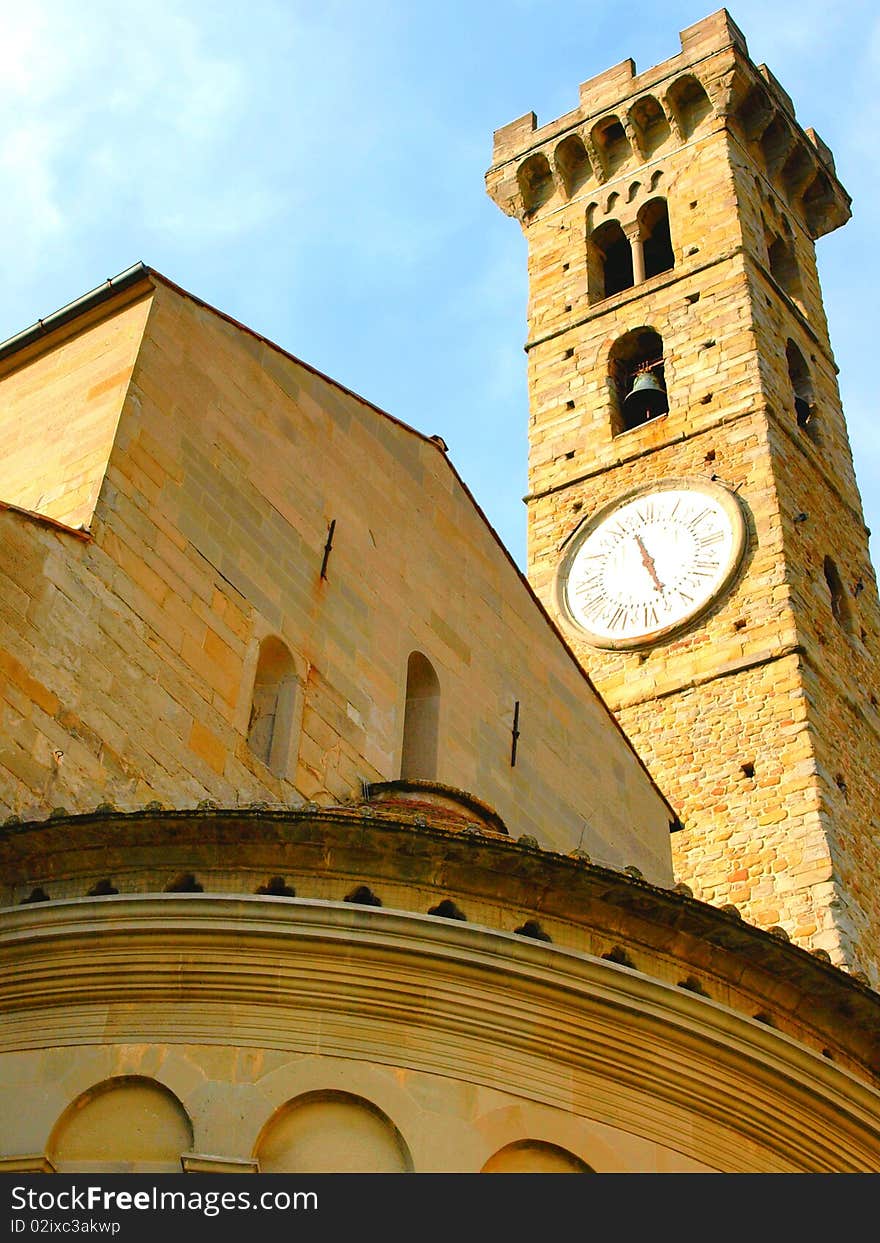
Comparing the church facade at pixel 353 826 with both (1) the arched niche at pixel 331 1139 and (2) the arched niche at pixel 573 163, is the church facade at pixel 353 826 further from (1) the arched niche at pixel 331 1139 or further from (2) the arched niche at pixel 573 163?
(2) the arched niche at pixel 573 163

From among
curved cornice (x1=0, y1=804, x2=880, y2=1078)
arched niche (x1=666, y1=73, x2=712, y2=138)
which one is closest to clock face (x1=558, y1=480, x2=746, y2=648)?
arched niche (x1=666, y1=73, x2=712, y2=138)

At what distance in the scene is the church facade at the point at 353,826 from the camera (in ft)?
24.5

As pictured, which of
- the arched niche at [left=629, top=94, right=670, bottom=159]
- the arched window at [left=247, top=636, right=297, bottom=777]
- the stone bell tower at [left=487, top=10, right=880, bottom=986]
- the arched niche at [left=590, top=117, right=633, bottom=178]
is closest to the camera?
the arched window at [left=247, top=636, right=297, bottom=777]

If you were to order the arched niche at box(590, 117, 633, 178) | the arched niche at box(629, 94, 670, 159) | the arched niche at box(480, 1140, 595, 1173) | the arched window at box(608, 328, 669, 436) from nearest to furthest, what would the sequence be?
the arched niche at box(480, 1140, 595, 1173) < the arched window at box(608, 328, 669, 436) < the arched niche at box(629, 94, 670, 159) < the arched niche at box(590, 117, 633, 178)

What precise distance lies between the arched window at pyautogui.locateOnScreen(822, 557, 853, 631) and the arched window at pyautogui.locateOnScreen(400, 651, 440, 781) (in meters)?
12.0

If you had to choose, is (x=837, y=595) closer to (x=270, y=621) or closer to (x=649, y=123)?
(x=649, y=123)

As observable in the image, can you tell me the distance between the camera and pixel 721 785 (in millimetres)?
21047

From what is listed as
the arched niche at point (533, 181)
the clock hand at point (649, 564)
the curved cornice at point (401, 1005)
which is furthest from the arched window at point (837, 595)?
the curved cornice at point (401, 1005)

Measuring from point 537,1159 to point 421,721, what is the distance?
221 inches

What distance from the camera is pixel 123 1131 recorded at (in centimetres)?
712

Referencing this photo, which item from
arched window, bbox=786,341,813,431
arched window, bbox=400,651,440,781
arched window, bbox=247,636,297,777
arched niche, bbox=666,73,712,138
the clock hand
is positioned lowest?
arched window, bbox=247,636,297,777

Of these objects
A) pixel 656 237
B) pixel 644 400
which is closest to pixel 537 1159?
pixel 644 400

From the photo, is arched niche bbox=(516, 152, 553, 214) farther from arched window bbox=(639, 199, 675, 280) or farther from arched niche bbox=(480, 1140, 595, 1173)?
arched niche bbox=(480, 1140, 595, 1173)

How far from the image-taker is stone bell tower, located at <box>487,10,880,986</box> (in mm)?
20656
